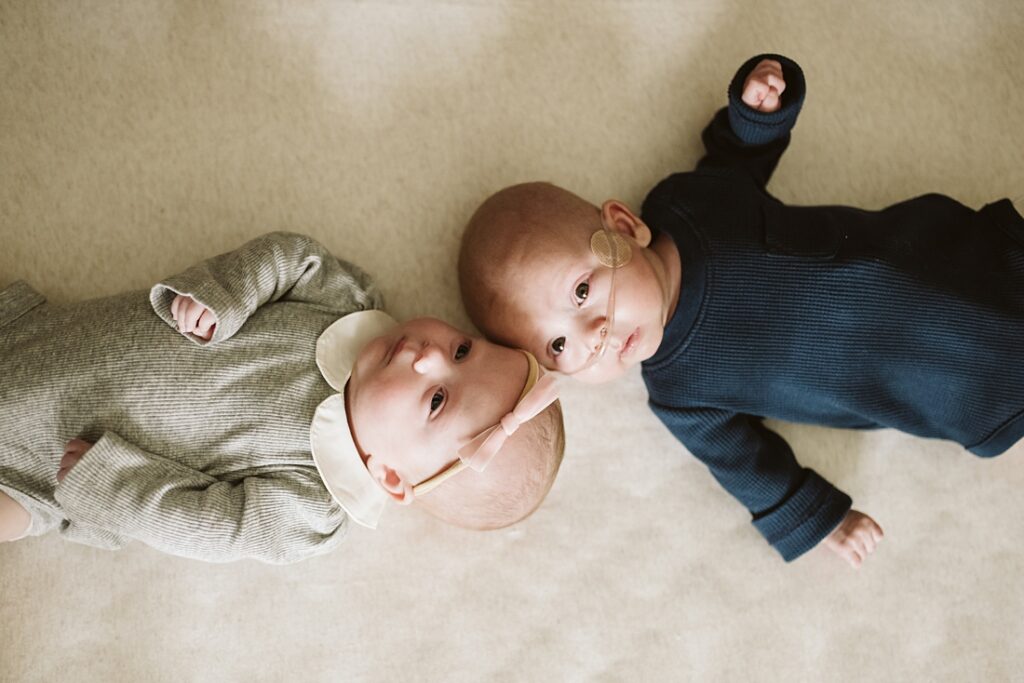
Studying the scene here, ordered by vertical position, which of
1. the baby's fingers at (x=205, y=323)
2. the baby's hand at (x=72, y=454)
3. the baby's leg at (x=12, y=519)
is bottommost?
the baby's leg at (x=12, y=519)

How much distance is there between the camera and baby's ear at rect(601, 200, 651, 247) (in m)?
1.28

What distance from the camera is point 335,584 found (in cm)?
135

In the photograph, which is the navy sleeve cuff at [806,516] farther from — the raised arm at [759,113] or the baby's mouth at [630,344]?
the raised arm at [759,113]

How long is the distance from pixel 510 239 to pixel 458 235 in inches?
10.7

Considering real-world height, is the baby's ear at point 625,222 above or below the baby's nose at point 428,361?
above

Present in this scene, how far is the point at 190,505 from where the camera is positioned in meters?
1.17

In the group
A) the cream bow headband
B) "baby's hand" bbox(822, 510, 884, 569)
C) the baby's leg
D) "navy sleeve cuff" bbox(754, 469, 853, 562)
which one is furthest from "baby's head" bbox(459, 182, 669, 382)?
the baby's leg

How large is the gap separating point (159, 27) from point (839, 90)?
52.5 inches

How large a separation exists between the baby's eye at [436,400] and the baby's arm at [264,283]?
291 mm

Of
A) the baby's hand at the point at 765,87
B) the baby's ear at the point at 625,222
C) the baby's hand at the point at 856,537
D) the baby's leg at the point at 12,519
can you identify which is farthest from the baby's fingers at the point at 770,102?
the baby's leg at the point at 12,519

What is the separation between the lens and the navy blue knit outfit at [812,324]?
1279mm

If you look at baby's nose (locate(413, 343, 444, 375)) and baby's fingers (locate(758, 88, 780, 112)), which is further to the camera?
baby's fingers (locate(758, 88, 780, 112))

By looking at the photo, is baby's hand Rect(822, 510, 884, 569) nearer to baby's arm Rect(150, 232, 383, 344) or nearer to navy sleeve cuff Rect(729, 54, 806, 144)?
navy sleeve cuff Rect(729, 54, 806, 144)

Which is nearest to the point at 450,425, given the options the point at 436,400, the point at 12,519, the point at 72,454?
the point at 436,400
